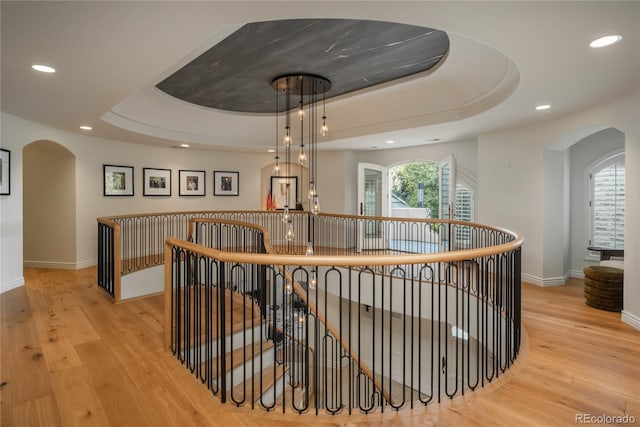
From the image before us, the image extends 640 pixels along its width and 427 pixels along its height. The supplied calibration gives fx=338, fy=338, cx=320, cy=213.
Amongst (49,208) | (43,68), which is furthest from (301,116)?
(49,208)

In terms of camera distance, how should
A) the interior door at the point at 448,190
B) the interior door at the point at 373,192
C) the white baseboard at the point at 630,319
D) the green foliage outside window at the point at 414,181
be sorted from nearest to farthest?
1. the white baseboard at the point at 630,319
2. the interior door at the point at 448,190
3. the interior door at the point at 373,192
4. the green foliage outside window at the point at 414,181

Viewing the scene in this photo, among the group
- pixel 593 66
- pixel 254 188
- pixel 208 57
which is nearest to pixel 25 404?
pixel 208 57

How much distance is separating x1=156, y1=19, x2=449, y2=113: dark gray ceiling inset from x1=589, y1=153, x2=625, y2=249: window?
3890mm

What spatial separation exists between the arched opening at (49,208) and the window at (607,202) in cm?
990

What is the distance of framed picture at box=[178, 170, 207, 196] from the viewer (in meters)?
8.68

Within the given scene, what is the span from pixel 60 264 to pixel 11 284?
1699mm

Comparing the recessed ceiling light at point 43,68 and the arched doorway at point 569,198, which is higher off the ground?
the recessed ceiling light at point 43,68

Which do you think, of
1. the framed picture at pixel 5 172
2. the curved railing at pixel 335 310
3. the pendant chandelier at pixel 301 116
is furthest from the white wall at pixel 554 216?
the framed picture at pixel 5 172

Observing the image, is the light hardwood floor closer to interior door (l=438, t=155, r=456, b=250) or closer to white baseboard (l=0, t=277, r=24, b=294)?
white baseboard (l=0, t=277, r=24, b=294)

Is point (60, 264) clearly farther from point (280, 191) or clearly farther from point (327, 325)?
point (327, 325)

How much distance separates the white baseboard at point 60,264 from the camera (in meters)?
6.89

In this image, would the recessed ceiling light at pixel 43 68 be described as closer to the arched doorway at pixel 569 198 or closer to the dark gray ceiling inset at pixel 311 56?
the dark gray ceiling inset at pixel 311 56

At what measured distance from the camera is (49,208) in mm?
7012

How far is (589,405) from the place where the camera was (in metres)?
2.50
